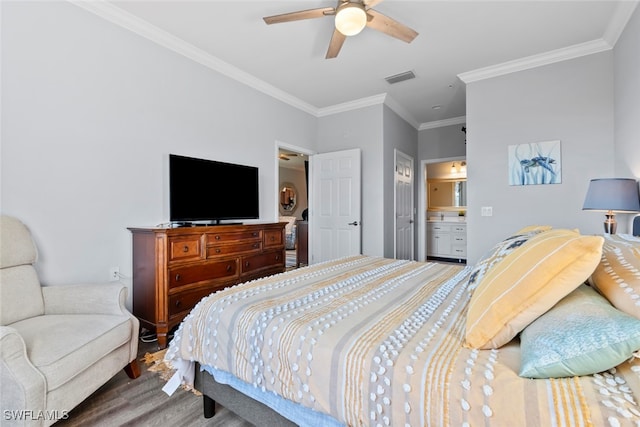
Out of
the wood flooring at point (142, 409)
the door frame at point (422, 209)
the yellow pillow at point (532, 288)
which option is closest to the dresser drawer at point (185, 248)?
the wood flooring at point (142, 409)

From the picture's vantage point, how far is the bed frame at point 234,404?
121cm

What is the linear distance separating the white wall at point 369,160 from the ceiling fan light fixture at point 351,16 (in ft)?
7.51

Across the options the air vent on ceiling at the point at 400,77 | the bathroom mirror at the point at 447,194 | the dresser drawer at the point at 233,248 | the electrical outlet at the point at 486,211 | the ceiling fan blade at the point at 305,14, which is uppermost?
the air vent on ceiling at the point at 400,77

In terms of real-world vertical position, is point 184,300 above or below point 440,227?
below

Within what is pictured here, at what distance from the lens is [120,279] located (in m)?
2.52

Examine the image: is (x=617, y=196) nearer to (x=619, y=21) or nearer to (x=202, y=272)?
(x=619, y=21)

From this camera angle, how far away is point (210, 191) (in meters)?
2.99

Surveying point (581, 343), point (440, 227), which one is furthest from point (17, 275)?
point (440, 227)

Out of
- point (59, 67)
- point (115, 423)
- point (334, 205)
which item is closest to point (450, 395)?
point (115, 423)


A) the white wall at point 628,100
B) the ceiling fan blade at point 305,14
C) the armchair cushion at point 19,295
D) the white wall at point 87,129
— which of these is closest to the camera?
the armchair cushion at point 19,295

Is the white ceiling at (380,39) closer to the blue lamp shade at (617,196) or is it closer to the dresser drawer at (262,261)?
the blue lamp shade at (617,196)

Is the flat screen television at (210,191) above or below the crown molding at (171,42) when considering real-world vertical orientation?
below

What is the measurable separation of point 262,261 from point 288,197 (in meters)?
6.19

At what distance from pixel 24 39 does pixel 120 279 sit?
1882 mm
